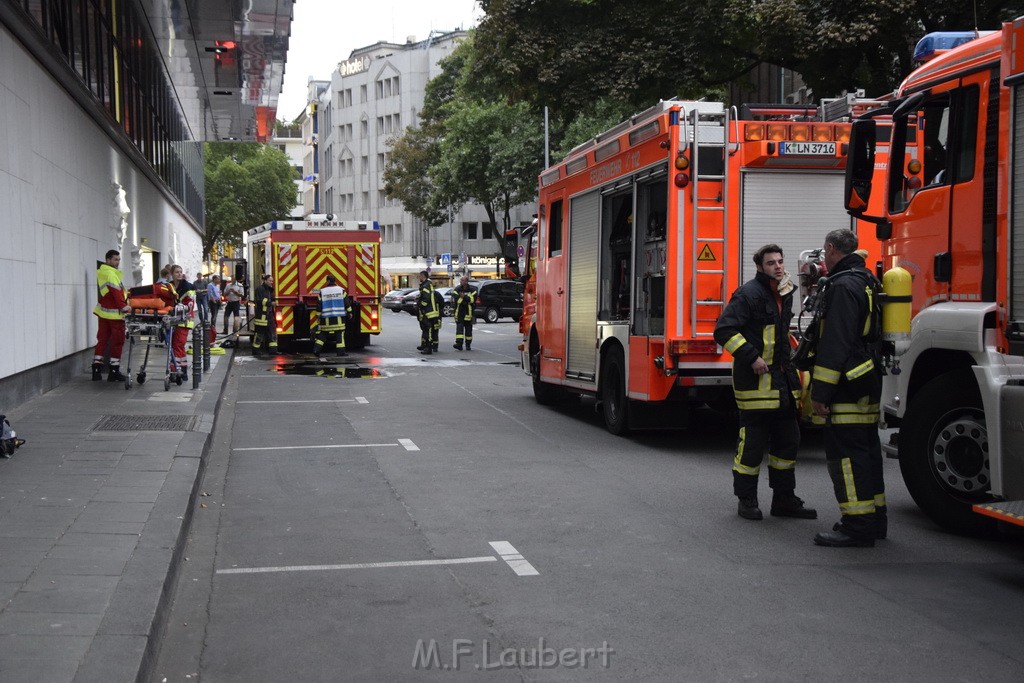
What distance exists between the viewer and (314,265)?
80.3 feet

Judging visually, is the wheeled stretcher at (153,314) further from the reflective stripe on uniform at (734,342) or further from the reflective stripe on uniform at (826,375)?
the reflective stripe on uniform at (826,375)

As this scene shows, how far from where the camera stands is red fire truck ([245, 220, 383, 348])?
24359 millimetres

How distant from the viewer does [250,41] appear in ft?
72.1

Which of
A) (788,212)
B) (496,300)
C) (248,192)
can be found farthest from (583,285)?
(248,192)

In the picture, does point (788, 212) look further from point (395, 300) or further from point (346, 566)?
point (395, 300)

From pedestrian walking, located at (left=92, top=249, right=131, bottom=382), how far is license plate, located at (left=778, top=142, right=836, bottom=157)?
8.80 meters

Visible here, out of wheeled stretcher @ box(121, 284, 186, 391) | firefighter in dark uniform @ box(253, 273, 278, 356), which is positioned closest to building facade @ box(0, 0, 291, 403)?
wheeled stretcher @ box(121, 284, 186, 391)

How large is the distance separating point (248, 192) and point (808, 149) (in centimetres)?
6541

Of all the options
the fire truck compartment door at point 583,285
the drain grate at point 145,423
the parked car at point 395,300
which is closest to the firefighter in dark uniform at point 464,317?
the fire truck compartment door at point 583,285

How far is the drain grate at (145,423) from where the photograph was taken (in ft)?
35.6

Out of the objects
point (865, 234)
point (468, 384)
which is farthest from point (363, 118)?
point (865, 234)

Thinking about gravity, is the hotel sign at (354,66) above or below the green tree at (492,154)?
above

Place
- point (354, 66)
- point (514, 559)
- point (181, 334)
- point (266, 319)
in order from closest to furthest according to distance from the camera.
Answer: point (514, 559) < point (181, 334) < point (266, 319) < point (354, 66)

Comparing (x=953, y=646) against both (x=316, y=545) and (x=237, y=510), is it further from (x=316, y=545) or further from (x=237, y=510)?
(x=237, y=510)
